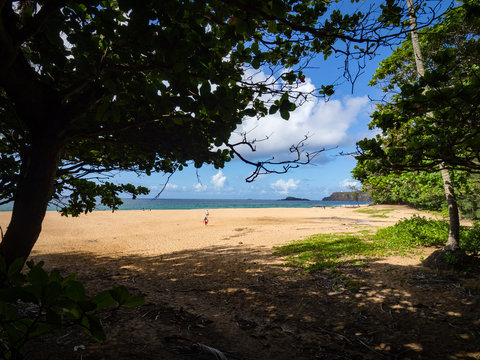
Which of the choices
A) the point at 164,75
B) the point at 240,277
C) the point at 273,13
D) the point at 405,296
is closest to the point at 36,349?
the point at 164,75

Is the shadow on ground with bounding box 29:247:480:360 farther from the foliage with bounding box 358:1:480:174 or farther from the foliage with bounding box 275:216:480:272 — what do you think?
the foliage with bounding box 358:1:480:174

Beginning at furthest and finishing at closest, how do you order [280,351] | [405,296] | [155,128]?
1. [405,296]
2. [155,128]
3. [280,351]

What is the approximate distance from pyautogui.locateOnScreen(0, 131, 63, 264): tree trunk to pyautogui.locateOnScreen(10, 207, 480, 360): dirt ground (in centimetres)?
114

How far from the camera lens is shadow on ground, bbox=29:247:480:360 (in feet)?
9.97

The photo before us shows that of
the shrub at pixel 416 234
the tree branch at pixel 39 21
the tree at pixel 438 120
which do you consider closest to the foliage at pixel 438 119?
the tree at pixel 438 120

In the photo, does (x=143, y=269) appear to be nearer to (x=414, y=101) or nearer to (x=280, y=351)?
(x=280, y=351)

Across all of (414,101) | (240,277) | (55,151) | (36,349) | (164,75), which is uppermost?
Answer: (164,75)

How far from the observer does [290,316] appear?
4.21 m

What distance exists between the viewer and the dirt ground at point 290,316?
3021mm

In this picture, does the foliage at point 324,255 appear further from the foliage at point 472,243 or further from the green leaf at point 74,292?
the green leaf at point 74,292

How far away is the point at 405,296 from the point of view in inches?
188

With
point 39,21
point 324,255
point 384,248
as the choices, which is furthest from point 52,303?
point 384,248

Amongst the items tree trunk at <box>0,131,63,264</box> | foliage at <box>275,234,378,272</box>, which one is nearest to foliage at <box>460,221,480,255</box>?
foliage at <box>275,234,378,272</box>

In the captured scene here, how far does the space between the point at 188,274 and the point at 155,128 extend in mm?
5137
